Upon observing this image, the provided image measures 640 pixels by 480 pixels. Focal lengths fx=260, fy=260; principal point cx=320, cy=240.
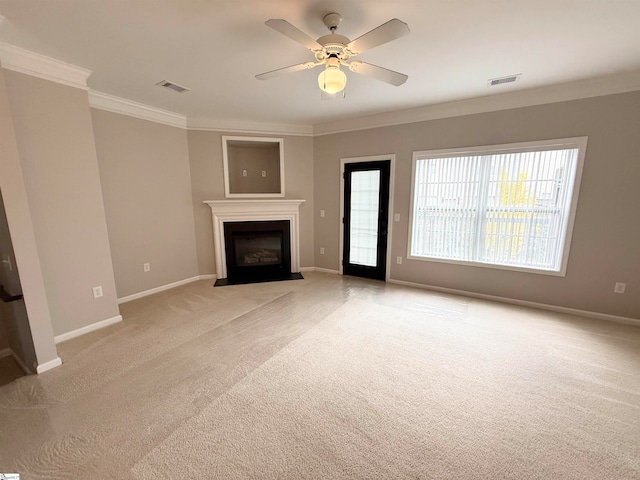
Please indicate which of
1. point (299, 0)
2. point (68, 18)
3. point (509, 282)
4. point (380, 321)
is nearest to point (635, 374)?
point (509, 282)

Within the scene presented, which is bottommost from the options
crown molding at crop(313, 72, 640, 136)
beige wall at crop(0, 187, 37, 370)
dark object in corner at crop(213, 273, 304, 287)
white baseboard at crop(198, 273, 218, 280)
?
dark object in corner at crop(213, 273, 304, 287)

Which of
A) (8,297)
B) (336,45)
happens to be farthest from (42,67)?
(336,45)

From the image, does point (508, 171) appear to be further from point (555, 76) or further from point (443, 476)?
point (443, 476)

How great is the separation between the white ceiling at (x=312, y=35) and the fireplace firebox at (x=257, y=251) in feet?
6.86

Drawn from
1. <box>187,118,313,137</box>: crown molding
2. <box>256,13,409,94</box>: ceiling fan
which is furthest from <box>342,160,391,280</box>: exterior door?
<box>256,13,409,94</box>: ceiling fan

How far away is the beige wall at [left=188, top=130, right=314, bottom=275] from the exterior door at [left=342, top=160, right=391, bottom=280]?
0.74 m

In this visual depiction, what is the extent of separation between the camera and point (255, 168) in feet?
16.3

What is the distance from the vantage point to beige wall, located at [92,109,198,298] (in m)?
3.34

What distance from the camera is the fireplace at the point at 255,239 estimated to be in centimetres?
441

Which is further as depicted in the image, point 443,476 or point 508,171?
point 508,171

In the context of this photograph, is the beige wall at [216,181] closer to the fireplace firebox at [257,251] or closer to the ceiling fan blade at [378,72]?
the fireplace firebox at [257,251]

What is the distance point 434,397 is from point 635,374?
1755mm

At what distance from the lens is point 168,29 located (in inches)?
75.5

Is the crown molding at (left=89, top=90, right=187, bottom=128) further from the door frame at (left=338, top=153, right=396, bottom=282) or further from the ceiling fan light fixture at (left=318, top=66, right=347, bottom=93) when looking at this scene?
the ceiling fan light fixture at (left=318, top=66, right=347, bottom=93)
